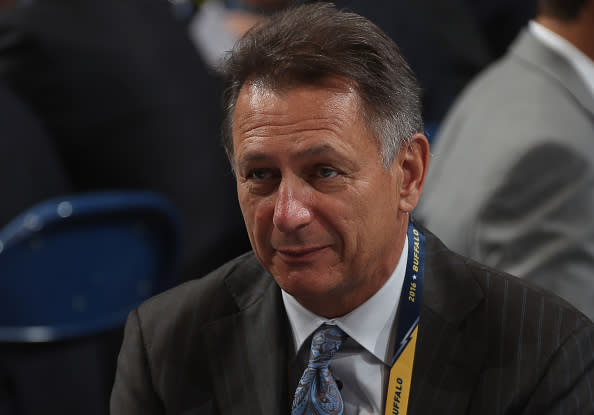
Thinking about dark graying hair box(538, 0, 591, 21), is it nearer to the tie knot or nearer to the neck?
the neck

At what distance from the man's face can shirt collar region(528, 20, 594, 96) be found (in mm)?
596

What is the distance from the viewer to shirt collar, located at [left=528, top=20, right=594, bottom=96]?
1.18m

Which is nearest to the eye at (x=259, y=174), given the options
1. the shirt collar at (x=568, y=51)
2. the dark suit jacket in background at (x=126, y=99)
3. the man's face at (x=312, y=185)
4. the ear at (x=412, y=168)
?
the man's face at (x=312, y=185)

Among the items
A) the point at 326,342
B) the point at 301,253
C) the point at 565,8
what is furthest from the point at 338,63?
the point at 565,8

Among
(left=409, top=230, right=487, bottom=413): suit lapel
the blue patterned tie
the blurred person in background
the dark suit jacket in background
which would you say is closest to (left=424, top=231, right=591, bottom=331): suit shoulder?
(left=409, top=230, right=487, bottom=413): suit lapel

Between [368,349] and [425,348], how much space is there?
0.17 ft

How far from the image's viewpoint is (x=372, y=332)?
2.49 ft

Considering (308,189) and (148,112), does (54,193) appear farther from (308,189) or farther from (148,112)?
(308,189)

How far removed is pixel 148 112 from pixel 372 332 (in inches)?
55.8

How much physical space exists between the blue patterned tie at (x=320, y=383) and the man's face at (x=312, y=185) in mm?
65

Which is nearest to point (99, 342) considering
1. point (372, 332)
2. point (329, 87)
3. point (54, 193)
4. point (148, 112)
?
point (54, 193)

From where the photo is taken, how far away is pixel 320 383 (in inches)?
29.5

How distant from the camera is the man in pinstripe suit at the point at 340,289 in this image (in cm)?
67

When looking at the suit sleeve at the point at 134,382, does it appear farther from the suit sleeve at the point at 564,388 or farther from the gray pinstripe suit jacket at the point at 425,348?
the suit sleeve at the point at 564,388
